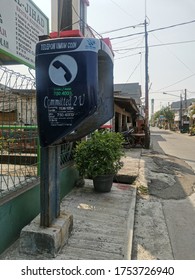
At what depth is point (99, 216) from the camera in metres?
3.86

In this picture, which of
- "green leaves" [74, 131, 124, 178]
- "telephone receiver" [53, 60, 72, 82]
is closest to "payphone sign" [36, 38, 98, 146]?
"telephone receiver" [53, 60, 72, 82]

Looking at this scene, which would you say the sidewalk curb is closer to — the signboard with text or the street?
the street

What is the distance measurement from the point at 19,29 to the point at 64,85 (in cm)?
120

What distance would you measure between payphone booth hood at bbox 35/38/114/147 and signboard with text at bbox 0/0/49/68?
56cm

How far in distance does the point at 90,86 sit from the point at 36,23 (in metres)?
1.81

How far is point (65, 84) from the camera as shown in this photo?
8.14 feet

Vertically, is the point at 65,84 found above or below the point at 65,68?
below

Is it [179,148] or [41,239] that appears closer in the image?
[41,239]

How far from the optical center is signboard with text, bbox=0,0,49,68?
9.20ft

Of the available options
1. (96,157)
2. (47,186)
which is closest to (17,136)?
(47,186)

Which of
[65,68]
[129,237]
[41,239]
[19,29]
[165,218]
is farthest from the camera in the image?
[165,218]

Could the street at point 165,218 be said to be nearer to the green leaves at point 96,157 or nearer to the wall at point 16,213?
the green leaves at point 96,157

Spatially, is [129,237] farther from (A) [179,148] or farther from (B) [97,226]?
(A) [179,148]

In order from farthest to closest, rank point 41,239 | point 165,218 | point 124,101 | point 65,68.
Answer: point 124,101 → point 165,218 → point 41,239 → point 65,68
